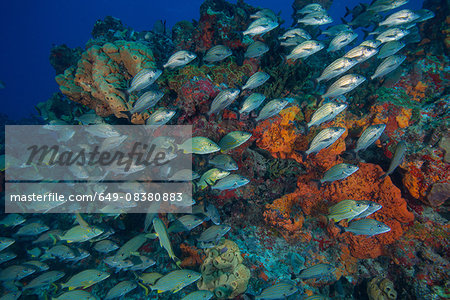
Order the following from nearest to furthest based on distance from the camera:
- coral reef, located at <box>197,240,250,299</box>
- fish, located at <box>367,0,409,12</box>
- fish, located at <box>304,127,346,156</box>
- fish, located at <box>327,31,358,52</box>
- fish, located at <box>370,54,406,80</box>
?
1. fish, located at <box>304,127,346,156</box>
2. coral reef, located at <box>197,240,250,299</box>
3. fish, located at <box>370,54,406,80</box>
4. fish, located at <box>327,31,358,52</box>
5. fish, located at <box>367,0,409,12</box>

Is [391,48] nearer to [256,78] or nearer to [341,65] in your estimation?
[341,65]

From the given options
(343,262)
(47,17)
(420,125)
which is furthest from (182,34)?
(47,17)

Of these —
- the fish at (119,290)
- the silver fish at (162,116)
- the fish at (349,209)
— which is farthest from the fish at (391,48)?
the fish at (119,290)

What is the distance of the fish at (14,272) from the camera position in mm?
4879

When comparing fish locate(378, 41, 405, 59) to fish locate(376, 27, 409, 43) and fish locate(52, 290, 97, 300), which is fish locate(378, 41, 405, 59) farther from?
fish locate(52, 290, 97, 300)

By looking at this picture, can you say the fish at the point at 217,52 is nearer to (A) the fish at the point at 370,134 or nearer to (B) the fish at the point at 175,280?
(A) the fish at the point at 370,134

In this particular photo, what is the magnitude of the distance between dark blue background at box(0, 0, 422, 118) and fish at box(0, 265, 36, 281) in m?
95.4

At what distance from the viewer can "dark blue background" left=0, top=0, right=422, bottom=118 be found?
260 ft

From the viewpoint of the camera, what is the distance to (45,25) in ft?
296

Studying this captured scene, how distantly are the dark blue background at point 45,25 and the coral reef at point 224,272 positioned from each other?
325ft

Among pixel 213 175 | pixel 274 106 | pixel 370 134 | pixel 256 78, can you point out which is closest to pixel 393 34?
pixel 370 134

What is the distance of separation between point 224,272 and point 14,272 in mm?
5078

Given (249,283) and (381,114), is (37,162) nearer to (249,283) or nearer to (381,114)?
(249,283)

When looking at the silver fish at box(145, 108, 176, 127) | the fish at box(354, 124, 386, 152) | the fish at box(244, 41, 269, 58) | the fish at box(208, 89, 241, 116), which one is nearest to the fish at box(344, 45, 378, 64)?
the fish at box(354, 124, 386, 152)
